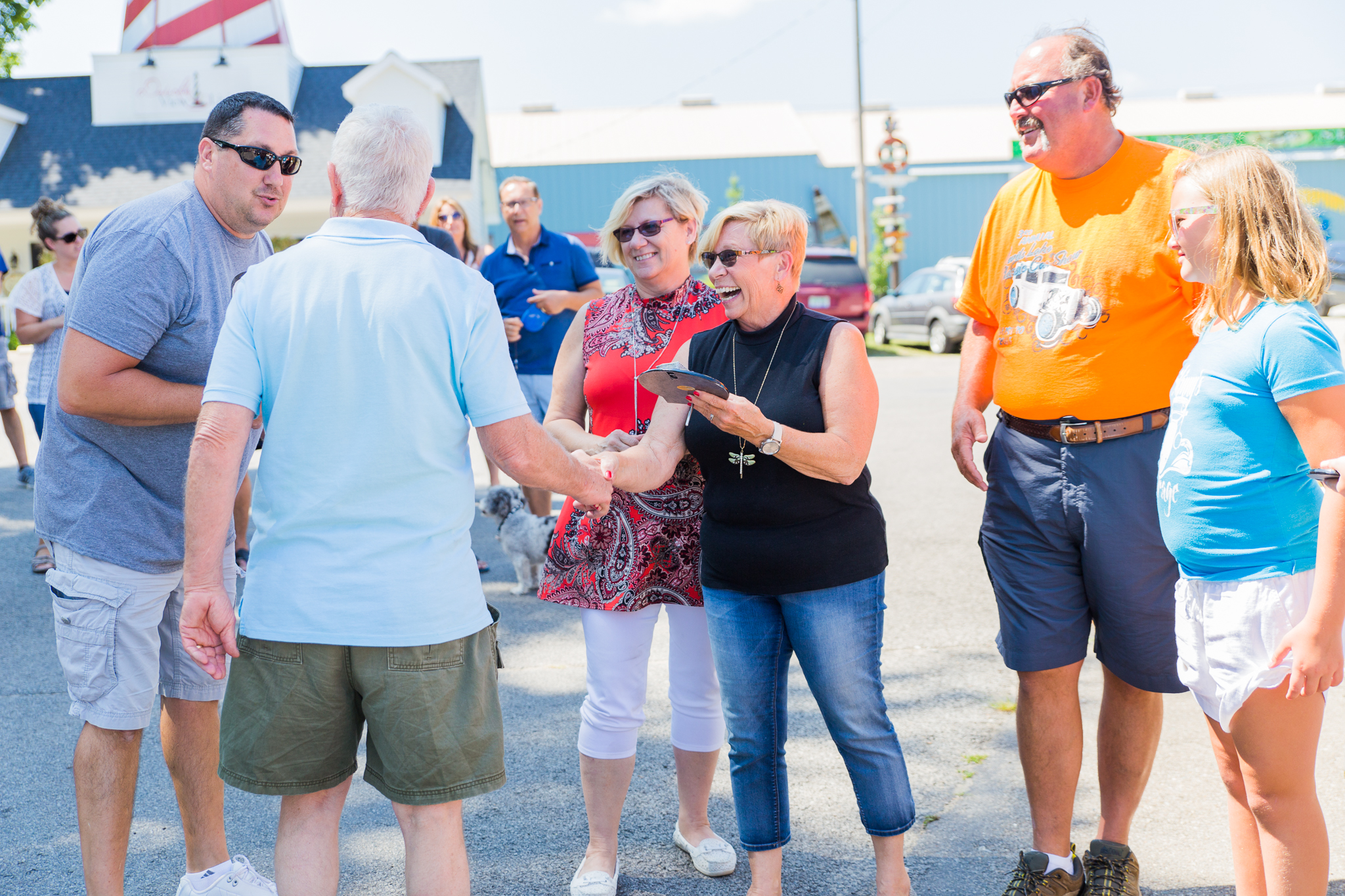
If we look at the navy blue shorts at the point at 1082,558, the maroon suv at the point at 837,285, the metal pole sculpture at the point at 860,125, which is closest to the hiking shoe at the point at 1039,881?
the navy blue shorts at the point at 1082,558

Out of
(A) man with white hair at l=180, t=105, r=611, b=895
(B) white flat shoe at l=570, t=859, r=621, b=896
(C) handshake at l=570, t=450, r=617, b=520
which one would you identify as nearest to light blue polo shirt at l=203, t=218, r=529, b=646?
(A) man with white hair at l=180, t=105, r=611, b=895

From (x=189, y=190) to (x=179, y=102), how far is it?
2828 cm

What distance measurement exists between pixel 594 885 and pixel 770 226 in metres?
1.86

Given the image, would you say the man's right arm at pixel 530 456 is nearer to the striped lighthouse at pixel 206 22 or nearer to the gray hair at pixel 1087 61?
the gray hair at pixel 1087 61

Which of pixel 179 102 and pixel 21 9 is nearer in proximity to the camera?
pixel 21 9

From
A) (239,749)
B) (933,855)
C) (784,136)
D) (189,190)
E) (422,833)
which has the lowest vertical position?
(933,855)

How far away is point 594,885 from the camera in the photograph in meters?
2.91

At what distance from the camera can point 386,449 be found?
2.07 meters

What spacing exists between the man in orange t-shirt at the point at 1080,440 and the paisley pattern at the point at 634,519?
2.87 ft

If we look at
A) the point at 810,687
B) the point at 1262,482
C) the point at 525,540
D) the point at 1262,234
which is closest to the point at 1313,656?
the point at 1262,482

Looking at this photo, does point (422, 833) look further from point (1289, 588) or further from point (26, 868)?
point (1289, 588)

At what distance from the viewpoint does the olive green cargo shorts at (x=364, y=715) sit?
2.12 meters

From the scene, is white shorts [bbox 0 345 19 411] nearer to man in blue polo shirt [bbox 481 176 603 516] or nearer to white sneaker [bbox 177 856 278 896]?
man in blue polo shirt [bbox 481 176 603 516]

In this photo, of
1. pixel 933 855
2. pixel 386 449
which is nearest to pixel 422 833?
pixel 386 449
